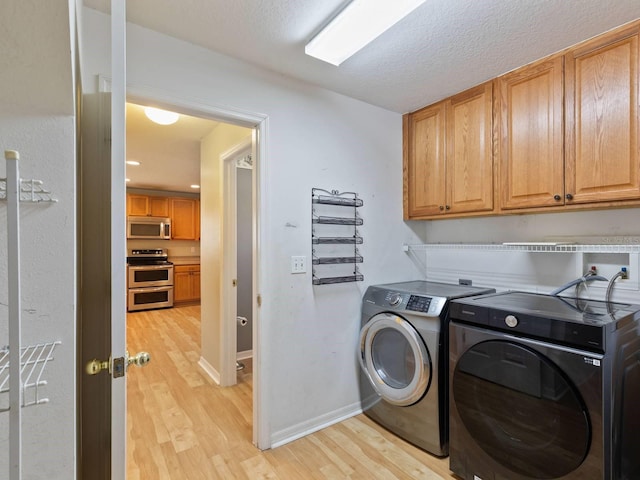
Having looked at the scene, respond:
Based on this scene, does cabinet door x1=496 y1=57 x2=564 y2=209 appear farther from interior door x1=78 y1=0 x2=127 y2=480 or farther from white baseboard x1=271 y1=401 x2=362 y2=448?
interior door x1=78 y1=0 x2=127 y2=480

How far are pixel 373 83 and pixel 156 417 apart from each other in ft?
9.13

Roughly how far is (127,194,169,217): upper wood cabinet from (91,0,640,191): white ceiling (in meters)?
4.99

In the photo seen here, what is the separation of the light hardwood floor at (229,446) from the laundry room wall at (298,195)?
17 centimetres

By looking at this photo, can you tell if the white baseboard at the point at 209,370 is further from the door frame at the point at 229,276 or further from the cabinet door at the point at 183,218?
the cabinet door at the point at 183,218

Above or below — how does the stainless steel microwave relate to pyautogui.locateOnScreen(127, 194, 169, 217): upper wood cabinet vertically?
below

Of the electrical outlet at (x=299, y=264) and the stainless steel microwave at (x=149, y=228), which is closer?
the electrical outlet at (x=299, y=264)

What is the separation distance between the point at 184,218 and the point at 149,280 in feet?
4.62

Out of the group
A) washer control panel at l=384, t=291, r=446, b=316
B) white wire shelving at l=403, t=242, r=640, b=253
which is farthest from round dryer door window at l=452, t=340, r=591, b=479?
white wire shelving at l=403, t=242, r=640, b=253

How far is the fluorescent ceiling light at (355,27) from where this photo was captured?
1.35m

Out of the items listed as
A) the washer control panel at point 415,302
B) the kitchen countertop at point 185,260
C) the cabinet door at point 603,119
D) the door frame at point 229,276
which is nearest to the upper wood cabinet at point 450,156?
the cabinet door at point 603,119

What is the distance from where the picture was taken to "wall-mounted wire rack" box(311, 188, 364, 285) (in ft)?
6.98

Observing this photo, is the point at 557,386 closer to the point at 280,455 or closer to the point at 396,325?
the point at 396,325

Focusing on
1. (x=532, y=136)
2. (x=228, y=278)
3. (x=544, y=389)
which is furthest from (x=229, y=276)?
(x=532, y=136)

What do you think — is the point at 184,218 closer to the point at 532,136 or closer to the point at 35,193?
the point at 35,193
